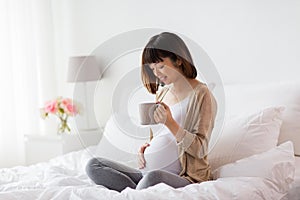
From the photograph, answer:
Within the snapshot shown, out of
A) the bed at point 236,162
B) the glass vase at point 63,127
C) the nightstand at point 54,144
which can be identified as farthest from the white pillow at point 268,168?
the glass vase at point 63,127

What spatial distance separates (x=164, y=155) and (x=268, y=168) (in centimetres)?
40

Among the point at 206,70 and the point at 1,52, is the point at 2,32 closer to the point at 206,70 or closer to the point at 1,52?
the point at 1,52

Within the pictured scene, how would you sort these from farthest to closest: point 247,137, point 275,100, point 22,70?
point 22,70 < point 275,100 < point 247,137

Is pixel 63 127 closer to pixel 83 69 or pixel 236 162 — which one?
pixel 83 69

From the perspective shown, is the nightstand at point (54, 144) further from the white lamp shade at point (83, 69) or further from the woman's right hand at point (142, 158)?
the woman's right hand at point (142, 158)

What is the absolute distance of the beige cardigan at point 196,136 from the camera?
6.19 ft

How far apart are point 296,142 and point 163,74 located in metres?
0.75

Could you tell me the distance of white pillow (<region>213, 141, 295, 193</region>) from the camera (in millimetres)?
1851

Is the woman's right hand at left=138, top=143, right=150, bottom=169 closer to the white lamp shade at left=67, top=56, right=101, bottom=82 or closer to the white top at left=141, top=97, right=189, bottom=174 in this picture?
the white top at left=141, top=97, right=189, bottom=174

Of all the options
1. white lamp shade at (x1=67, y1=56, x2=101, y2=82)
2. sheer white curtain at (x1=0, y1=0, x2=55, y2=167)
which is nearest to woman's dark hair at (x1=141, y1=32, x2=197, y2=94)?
white lamp shade at (x1=67, y1=56, x2=101, y2=82)

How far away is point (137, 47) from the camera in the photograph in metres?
2.47

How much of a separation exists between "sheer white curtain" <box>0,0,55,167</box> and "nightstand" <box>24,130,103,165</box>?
142mm

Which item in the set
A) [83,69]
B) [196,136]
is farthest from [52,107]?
[196,136]

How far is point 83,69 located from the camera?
3.36 metres
